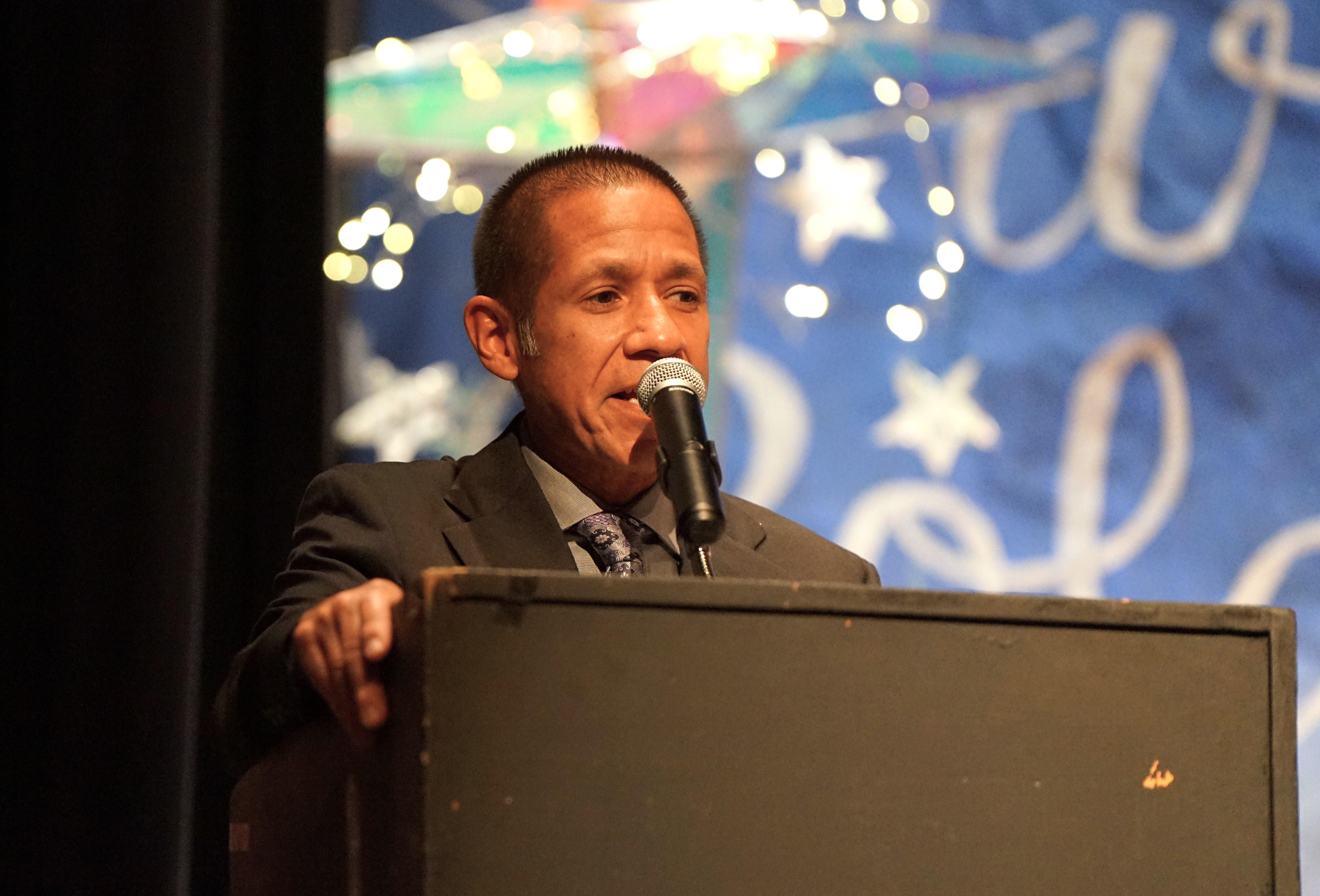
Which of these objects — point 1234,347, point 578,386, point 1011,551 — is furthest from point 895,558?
point 578,386

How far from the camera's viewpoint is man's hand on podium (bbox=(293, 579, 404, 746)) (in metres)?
0.93

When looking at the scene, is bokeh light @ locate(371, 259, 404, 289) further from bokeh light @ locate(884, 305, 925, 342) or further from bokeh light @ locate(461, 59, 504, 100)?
bokeh light @ locate(884, 305, 925, 342)

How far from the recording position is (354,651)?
943mm

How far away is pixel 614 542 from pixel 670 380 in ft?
1.09

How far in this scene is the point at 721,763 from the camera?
0.90m

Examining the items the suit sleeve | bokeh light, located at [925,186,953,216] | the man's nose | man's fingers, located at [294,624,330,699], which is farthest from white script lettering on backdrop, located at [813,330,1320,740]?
man's fingers, located at [294,624,330,699]

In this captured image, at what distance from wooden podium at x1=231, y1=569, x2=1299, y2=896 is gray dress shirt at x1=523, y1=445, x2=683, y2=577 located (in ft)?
2.01

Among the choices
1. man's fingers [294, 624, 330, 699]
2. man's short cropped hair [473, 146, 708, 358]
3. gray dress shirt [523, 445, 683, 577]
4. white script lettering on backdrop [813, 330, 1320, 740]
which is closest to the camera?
man's fingers [294, 624, 330, 699]

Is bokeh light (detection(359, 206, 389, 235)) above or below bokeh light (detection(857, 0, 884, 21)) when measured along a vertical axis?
below

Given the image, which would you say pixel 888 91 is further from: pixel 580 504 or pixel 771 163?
pixel 580 504

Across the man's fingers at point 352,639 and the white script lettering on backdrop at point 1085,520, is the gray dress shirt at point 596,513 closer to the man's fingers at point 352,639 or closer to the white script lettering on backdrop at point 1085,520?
the man's fingers at point 352,639

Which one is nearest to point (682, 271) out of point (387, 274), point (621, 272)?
point (621, 272)

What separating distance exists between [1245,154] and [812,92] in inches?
38.4

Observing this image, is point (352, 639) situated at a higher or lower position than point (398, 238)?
lower
